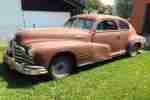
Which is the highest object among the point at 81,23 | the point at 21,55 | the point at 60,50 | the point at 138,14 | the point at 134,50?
the point at 81,23

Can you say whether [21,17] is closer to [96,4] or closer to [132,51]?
[132,51]

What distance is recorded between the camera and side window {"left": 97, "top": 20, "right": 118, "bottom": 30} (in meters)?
8.34

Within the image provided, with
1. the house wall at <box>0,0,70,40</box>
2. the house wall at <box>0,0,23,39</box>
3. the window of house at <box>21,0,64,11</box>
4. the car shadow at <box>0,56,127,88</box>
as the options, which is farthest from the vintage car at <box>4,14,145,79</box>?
the window of house at <box>21,0,64,11</box>

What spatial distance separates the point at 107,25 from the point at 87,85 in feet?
9.11

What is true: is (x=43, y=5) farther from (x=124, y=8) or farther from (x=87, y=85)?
(x=87, y=85)

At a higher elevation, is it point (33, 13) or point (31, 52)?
point (33, 13)

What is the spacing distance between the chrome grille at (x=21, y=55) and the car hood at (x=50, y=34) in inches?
7.6

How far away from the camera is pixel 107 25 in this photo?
8.70 m

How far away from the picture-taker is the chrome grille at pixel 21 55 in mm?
6590

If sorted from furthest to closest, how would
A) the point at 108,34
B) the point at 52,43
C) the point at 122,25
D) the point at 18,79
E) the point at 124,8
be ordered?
the point at 124,8 < the point at 122,25 < the point at 108,34 < the point at 18,79 < the point at 52,43

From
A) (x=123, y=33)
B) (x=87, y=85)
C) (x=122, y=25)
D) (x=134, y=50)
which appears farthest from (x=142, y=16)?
(x=87, y=85)

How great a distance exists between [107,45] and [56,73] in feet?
7.12

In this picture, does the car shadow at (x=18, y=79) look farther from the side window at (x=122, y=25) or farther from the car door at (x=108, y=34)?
the side window at (x=122, y=25)

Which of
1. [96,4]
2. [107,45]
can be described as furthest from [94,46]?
[96,4]
